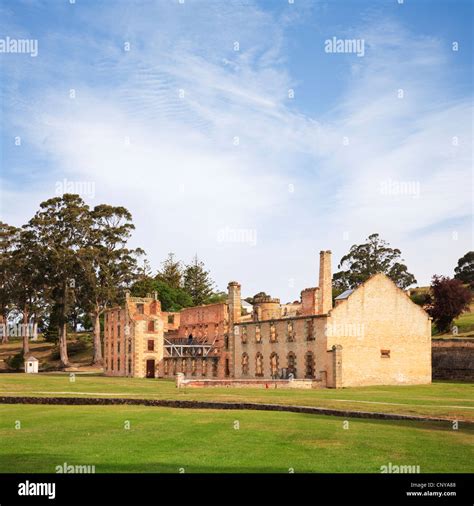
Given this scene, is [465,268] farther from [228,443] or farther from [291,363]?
[228,443]

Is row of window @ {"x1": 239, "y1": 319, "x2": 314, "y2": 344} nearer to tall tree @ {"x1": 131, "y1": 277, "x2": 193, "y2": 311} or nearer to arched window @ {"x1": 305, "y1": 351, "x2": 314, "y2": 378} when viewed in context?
arched window @ {"x1": 305, "y1": 351, "x2": 314, "y2": 378}

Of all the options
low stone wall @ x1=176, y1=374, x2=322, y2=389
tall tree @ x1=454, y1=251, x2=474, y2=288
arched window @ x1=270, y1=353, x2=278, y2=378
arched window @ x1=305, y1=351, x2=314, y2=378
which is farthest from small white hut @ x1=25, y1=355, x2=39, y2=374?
tall tree @ x1=454, y1=251, x2=474, y2=288

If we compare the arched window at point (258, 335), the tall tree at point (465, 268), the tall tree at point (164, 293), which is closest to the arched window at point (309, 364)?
the arched window at point (258, 335)

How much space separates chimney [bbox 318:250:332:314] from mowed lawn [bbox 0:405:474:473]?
26.4 m

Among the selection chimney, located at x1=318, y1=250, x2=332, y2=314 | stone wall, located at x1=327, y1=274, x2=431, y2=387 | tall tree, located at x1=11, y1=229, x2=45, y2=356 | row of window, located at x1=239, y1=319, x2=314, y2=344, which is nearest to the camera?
stone wall, located at x1=327, y1=274, x2=431, y2=387

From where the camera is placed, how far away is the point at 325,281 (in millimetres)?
52531

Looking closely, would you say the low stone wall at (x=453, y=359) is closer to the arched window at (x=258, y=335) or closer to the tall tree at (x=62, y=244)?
the arched window at (x=258, y=335)

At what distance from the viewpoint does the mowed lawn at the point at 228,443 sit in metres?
15.8

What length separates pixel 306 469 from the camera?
15195mm

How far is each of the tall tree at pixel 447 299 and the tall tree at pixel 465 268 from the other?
110 feet

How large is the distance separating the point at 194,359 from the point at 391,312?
2010cm

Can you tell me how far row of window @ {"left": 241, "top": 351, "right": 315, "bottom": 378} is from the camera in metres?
50.9

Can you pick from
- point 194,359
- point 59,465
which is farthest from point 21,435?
point 194,359
